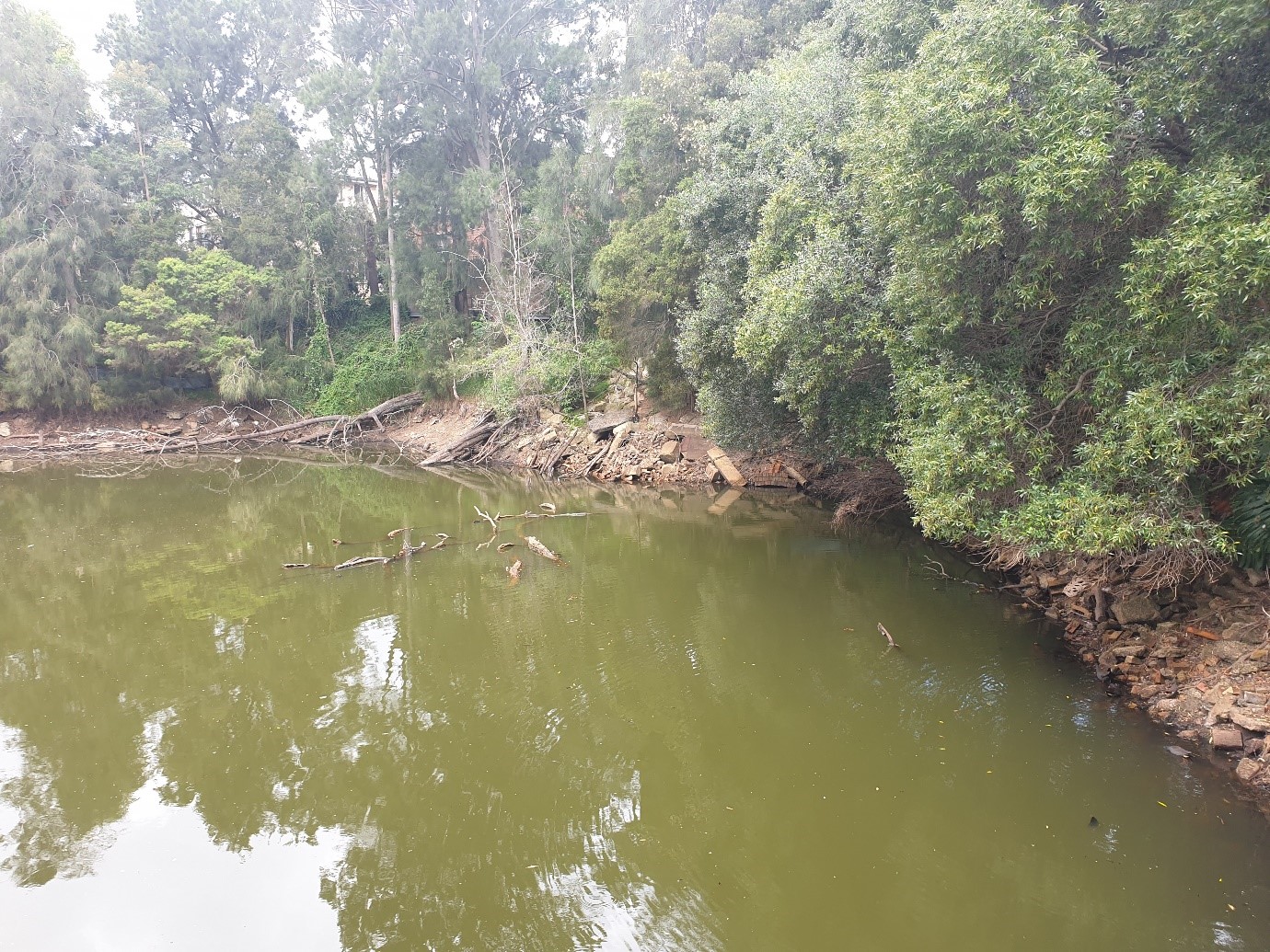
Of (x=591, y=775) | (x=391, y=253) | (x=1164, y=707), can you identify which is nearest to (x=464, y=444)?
(x=391, y=253)

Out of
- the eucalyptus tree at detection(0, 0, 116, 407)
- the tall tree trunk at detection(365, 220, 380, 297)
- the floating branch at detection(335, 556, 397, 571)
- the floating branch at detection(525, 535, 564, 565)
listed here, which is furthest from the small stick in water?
the tall tree trunk at detection(365, 220, 380, 297)

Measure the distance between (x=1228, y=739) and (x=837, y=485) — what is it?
9.39 meters

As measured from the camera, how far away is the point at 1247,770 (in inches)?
208

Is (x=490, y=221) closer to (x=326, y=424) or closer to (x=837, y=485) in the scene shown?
(x=326, y=424)

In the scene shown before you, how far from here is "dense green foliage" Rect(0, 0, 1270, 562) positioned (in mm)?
5773

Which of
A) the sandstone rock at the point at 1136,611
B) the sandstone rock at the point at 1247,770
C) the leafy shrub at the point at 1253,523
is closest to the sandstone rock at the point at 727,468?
the sandstone rock at the point at 1136,611

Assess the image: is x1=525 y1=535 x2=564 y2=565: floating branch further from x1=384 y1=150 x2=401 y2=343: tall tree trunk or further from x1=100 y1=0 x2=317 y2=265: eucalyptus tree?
x1=100 y1=0 x2=317 y2=265: eucalyptus tree

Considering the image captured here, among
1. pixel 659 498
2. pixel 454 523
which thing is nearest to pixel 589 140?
pixel 659 498

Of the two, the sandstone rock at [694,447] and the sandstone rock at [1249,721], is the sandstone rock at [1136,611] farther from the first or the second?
the sandstone rock at [694,447]

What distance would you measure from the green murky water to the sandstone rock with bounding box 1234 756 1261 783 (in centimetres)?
19

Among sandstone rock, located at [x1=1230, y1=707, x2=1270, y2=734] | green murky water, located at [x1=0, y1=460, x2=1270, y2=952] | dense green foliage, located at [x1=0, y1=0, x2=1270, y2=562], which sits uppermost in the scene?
dense green foliage, located at [x1=0, y1=0, x2=1270, y2=562]

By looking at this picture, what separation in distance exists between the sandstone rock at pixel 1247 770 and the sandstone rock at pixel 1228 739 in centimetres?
17

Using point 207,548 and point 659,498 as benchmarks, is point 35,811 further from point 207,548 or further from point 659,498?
point 659,498

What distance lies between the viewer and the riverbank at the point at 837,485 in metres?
6.00
